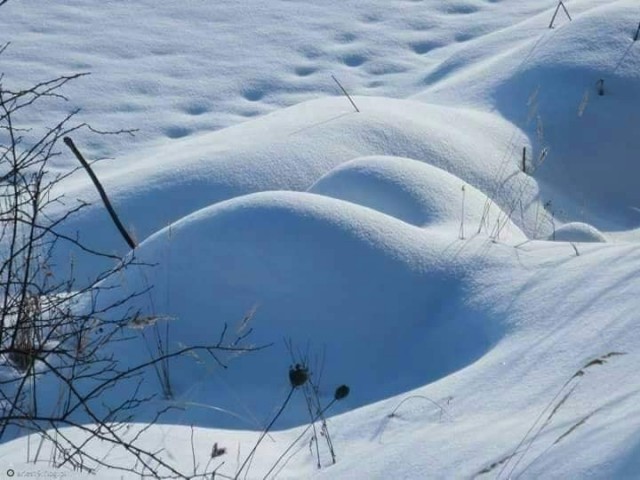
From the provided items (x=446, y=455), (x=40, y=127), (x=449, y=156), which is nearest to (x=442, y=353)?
(x=446, y=455)

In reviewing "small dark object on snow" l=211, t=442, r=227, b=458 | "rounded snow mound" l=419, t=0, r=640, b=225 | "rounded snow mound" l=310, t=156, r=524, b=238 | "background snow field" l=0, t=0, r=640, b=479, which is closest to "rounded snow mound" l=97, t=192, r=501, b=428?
"background snow field" l=0, t=0, r=640, b=479

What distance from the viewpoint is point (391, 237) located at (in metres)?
4.46

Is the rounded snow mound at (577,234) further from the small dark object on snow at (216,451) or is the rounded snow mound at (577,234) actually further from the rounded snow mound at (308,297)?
the small dark object on snow at (216,451)

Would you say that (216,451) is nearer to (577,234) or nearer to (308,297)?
(308,297)

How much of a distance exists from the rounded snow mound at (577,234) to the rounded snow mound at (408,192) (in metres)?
0.21

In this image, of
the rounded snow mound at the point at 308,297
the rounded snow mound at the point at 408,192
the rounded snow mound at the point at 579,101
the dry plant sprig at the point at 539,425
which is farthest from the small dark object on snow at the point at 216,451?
the rounded snow mound at the point at 579,101

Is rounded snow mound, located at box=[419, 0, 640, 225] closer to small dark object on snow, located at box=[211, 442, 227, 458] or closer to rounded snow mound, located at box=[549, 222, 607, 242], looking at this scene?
rounded snow mound, located at box=[549, 222, 607, 242]

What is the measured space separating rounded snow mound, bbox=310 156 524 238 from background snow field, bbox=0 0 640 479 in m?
0.01

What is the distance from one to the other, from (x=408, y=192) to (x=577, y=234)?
734 millimetres

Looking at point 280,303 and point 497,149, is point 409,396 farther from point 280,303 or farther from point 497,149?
point 497,149

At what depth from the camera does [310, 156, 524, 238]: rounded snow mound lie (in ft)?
16.2

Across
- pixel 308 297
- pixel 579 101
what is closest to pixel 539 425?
pixel 308 297

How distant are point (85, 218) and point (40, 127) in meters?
2.21

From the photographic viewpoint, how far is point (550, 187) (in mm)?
6125
